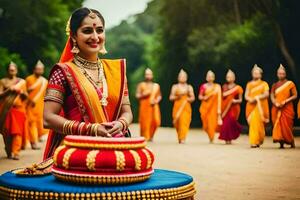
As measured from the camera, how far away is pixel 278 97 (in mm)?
8922

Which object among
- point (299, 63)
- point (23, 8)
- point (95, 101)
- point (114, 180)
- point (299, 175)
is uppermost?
point (23, 8)

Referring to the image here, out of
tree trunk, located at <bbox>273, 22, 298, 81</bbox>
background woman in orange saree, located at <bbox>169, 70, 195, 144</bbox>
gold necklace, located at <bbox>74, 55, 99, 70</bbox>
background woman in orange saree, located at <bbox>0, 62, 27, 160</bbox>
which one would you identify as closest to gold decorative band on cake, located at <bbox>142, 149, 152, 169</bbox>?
gold necklace, located at <bbox>74, 55, 99, 70</bbox>

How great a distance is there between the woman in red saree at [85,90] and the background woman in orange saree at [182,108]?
27.8ft

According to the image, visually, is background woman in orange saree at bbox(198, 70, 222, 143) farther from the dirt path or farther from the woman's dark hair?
the woman's dark hair

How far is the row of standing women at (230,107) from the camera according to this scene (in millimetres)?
8867

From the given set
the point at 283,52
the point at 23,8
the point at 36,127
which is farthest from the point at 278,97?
the point at 23,8

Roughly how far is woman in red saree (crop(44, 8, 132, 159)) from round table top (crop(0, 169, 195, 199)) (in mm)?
264

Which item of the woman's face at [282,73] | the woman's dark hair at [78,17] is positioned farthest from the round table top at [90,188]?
the woman's face at [282,73]

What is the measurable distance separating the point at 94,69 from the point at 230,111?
27.3 feet

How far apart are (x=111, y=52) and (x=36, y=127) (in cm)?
1511

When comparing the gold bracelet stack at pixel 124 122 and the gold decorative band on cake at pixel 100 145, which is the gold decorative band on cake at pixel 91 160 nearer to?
the gold decorative band on cake at pixel 100 145

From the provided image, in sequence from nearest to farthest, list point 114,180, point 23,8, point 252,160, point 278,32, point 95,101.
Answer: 1. point 114,180
2. point 95,101
3. point 252,160
4. point 278,32
5. point 23,8

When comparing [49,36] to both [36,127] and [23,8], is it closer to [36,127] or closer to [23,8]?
[23,8]

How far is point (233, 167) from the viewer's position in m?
7.01
